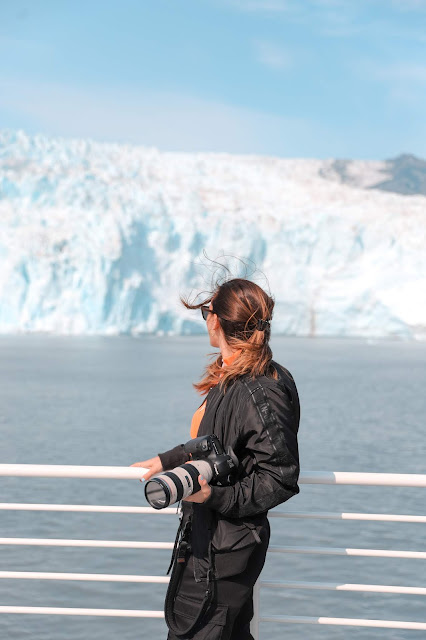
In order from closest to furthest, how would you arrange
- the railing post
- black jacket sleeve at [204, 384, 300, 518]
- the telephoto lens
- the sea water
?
the telephoto lens < black jacket sleeve at [204, 384, 300, 518] < the railing post < the sea water

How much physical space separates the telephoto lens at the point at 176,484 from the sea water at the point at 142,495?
11.6 feet

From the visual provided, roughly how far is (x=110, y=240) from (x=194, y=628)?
34.1 metres

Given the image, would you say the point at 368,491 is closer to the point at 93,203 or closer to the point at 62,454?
the point at 62,454

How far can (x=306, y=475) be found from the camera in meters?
1.81

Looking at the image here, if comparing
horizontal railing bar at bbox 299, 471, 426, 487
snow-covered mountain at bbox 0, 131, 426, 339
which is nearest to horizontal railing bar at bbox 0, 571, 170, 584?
horizontal railing bar at bbox 299, 471, 426, 487

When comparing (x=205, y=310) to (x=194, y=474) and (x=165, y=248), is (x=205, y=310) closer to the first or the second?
(x=194, y=474)

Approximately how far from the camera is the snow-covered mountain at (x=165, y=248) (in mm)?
35688

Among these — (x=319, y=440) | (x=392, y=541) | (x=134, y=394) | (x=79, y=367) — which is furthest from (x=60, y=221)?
(x=392, y=541)

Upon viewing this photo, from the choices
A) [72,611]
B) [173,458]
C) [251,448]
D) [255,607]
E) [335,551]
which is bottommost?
[72,611]

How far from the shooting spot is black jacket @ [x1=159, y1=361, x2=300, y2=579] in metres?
1.53

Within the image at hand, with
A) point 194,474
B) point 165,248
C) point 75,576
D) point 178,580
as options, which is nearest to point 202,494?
point 194,474

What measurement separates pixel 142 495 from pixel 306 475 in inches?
294

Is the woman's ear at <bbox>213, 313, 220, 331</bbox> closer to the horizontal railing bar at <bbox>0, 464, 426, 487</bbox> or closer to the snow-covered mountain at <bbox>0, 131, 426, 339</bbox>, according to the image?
the horizontal railing bar at <bbox>0, 464, 426, 487</bbox>

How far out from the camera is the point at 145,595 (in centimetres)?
544
